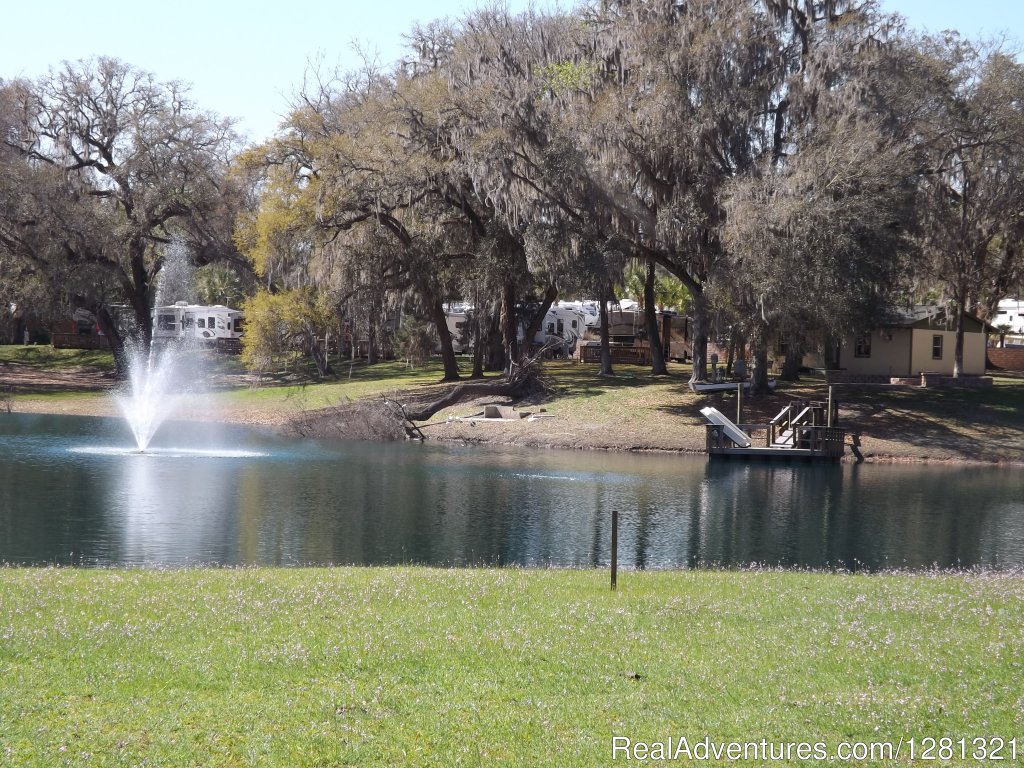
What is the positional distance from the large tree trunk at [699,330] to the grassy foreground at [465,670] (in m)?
29.0

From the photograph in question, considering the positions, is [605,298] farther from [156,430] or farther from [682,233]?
[156,430]

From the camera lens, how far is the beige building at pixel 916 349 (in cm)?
5012

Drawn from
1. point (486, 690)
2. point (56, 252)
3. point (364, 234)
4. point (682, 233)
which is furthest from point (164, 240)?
point (486, 690)

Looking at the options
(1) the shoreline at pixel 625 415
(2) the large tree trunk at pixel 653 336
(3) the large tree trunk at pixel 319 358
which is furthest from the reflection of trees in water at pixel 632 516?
(3) the large tree trunk at pixel 319 358

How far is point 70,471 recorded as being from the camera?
2783cm

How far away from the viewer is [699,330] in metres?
42.4

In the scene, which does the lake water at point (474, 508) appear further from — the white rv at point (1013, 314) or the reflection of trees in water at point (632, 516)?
the white rv at point (1013, 314)

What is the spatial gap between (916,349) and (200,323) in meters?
44.6

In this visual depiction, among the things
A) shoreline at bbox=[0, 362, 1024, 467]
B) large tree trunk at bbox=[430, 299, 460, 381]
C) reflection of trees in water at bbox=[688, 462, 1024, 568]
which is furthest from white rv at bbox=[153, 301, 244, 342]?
reflection of trees in water at bbox=[688, 462, 1024, 568]

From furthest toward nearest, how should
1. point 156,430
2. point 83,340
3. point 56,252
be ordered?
point 83,340
point 56,252
point 156,430

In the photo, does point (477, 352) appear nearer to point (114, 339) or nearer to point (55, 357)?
point (114, 339)

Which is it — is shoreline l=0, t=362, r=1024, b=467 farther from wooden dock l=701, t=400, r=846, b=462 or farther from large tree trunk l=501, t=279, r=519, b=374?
large tree trunk l=501, t=279, r=519, b=374

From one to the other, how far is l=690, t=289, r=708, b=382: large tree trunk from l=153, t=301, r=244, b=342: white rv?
115 ft

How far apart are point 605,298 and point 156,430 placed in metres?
19.0
